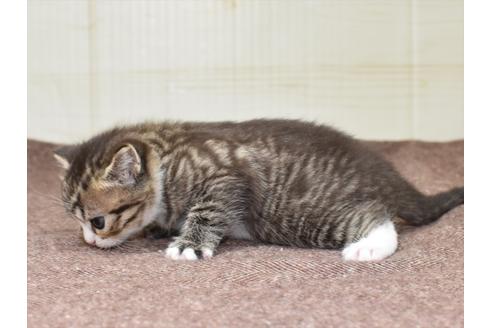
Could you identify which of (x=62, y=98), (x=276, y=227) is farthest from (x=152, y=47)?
(x=276, y=227)

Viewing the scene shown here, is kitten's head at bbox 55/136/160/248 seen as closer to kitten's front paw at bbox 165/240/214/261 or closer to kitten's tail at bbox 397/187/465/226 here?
kitten's front paw at bbox 165/240/214/261

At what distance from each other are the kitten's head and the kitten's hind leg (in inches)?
24.6

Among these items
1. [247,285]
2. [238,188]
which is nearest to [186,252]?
[238,188]

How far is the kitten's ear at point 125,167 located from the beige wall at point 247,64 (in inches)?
19.0

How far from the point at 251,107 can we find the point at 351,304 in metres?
1.38

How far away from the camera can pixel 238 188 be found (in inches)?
79.7

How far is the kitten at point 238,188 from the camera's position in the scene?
6.53 feet

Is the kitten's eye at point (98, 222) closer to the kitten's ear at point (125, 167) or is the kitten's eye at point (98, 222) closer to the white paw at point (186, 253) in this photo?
the kitten's ear at point (125, 167)

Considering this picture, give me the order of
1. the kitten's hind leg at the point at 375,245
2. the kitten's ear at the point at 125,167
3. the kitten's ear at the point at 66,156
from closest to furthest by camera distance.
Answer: the kitten's hind leg at the point at 375,245
the kitten's ear at the point at 125,167
the kitten's ear at the point at 66,156

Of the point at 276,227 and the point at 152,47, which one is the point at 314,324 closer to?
the point at 276,227

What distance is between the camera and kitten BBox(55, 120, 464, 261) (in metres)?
1.99

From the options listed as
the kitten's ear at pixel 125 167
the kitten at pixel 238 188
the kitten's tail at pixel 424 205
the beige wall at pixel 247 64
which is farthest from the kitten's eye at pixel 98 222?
the kitten's tail at pixel 424 205

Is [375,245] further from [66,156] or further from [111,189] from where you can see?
[66,156]

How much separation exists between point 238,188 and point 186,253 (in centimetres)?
28
